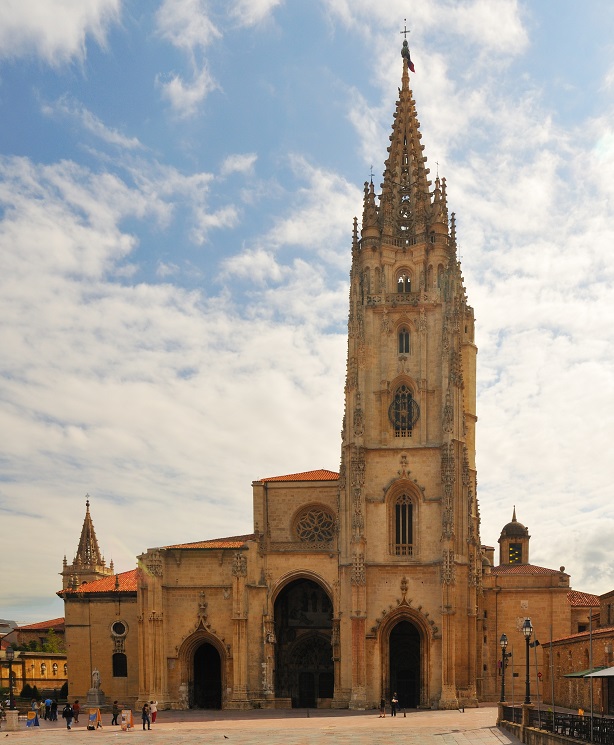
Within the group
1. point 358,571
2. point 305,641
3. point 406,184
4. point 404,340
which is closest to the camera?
point 358,571

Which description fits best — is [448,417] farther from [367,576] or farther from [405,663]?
[405,663]

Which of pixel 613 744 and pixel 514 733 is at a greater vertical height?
pixel 613 744

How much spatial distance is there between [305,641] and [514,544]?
30.3 m

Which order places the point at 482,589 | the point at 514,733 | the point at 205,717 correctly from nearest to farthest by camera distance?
the point at 514,733, the point at 205,717, the point at 482,589

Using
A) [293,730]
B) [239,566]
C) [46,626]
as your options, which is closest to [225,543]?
[239,566]

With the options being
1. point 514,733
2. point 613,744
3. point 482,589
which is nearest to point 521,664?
point 482,589

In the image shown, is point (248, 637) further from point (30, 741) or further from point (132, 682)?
point (30, 741)

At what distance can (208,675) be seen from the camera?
5700 cm

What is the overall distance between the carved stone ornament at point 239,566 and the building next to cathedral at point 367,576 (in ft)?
0.29

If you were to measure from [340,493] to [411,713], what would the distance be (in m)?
12.3

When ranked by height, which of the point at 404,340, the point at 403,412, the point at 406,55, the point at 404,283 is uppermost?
the point at 406,55

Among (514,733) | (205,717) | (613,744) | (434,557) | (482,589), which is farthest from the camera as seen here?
(482,589)

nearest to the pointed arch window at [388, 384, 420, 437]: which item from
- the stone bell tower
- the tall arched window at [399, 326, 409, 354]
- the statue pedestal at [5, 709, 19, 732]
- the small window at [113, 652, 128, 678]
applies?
the stone bell tower

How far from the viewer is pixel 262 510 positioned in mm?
57062
